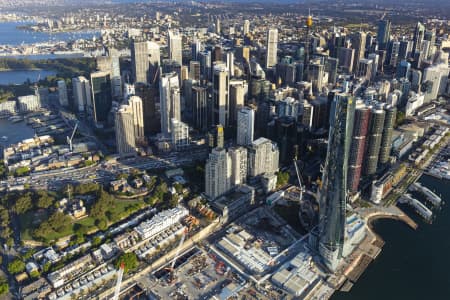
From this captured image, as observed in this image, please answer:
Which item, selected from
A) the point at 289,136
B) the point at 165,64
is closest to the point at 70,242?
the point at 289,136

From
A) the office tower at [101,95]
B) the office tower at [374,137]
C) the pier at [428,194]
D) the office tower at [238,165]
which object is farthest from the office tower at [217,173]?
the office tower at [101,95]

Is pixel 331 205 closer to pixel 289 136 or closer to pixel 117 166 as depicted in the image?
pixel 289 136

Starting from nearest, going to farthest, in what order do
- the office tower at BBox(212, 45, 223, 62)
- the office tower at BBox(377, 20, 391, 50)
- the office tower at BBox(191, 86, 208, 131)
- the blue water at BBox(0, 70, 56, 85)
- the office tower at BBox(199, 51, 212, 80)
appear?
1. the office tower at BBox(191, 86, 208, 131)
2. the office tower at BBox(199, 51, 212, 80)
3. the office tower at BBox(212, 45, 223, 62)
4. the blue water at BBox(0, 70, 56, 85)
5. the office tower at BBox(377, 20, 391, 50)

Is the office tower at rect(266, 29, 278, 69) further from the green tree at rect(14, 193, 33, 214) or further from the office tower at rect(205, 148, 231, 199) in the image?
the green tree at rect(14, 193, 33, 214)

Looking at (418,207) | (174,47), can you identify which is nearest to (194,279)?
(418,207)

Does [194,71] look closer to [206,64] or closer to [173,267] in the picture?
[206,64]

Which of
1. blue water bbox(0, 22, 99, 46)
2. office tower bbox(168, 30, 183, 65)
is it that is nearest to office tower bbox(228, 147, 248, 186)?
office tower bbox(168, 30, 183, 65)

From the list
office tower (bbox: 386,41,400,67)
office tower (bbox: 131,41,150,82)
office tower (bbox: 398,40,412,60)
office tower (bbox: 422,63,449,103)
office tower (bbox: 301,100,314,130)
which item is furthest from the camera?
office tower (bbox: 398,40,412,60)
